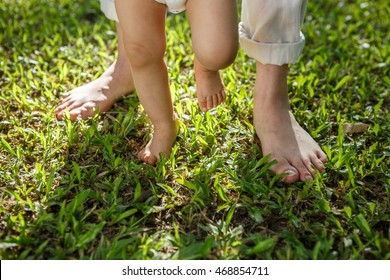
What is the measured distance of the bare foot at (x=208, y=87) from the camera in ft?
7.40

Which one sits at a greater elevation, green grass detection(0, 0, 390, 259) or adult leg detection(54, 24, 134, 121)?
adult leg detection(54, 24, 134, 121)

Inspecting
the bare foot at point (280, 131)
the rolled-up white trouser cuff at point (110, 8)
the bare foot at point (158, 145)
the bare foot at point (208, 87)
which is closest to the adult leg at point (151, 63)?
the bare foot at point (158, 145)

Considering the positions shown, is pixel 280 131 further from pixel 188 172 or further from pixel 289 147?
pixel 188 172

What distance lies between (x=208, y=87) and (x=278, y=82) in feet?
0.99

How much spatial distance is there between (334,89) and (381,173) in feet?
2.33

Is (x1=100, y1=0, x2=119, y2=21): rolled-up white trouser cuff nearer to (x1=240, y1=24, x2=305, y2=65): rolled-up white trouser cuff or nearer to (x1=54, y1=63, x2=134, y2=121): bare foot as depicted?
(x1=54, y1=63, x2=134, y2=121): bare foot

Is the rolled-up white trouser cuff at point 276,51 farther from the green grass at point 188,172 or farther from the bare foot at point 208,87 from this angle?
the green grass at point 188,172

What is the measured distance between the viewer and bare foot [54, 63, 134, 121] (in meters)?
2.60

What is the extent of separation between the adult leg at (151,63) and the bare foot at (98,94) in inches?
17.0

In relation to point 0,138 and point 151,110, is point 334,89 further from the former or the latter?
point 0,138

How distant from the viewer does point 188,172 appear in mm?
2242

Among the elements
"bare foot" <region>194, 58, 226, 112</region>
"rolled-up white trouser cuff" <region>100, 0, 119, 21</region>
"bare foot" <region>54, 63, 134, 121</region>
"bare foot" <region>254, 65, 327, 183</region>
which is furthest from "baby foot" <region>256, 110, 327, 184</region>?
"rolled-up white trouser cuff" <region>100, 0, 119, 21</region>

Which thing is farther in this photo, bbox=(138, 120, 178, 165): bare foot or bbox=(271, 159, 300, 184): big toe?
bbox=(138, 120, 178, 165): bare foot

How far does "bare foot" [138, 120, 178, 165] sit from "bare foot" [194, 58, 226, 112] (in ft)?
0.54
